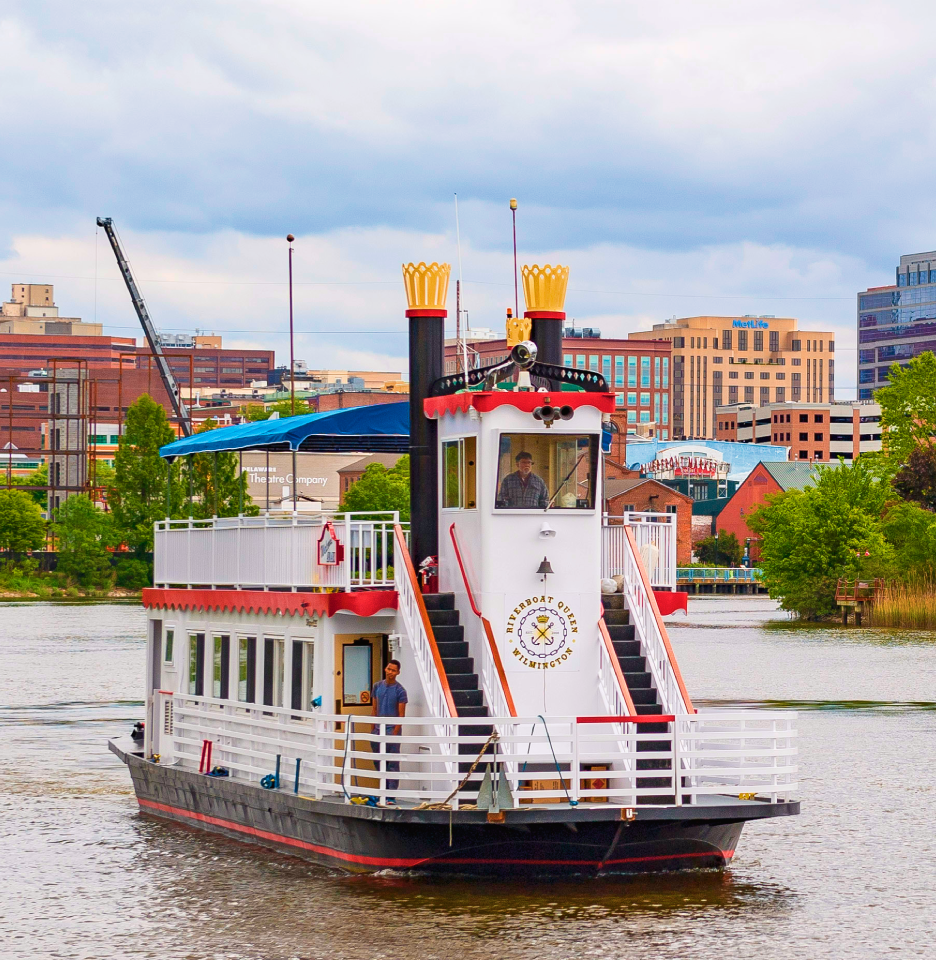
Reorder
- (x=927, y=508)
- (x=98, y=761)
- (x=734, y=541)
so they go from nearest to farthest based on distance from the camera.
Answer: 1. (x=98, y=761)
2. (x=927, y=508)
3. (x=734, y=541)

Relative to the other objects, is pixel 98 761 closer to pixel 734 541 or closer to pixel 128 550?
pixel 128 550

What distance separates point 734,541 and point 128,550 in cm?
7109

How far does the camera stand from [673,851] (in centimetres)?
2156

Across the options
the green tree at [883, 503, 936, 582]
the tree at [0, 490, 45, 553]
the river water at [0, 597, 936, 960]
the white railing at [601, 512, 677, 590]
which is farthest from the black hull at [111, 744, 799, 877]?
the tree at [0, 490, 45, 553]

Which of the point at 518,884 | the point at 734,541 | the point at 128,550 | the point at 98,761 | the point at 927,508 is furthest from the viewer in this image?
the point at 734,541

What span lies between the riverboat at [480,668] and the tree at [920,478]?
76.1m

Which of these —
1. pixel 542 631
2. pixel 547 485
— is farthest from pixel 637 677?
pixel 547 485

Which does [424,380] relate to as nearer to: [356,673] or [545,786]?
[356,673]

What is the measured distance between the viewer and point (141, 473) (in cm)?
14125

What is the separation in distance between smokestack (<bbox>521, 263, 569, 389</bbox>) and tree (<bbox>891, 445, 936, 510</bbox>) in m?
76.0

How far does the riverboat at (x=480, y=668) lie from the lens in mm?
20359

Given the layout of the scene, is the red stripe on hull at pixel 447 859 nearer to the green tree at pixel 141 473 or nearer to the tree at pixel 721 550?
the green tree at pixel 141 473

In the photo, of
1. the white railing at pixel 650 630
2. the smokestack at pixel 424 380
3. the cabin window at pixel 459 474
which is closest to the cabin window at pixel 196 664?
the smokestack at pixel 424 380

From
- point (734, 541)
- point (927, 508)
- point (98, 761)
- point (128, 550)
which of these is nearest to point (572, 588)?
point (98, 761)
